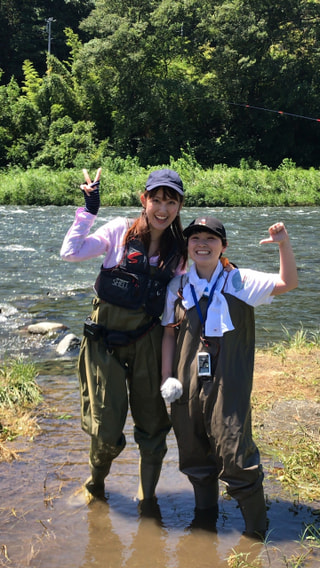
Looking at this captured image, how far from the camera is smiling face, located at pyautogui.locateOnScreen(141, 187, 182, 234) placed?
3182mm

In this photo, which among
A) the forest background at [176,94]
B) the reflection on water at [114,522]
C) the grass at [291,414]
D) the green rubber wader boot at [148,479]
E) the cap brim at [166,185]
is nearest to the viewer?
the reflection on water at [114,522]

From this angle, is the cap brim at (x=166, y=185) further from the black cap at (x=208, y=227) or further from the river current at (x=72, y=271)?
the river current at (x=72, y=271)

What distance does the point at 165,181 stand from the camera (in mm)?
3143

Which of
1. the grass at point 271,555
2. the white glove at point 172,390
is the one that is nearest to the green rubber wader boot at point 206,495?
the grass at point 271,555

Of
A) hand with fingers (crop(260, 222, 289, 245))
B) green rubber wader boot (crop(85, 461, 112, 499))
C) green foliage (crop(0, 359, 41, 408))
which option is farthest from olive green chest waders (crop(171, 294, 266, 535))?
green foliage (crop(0, 359, 41, 408))

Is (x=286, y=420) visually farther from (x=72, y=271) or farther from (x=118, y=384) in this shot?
(x=72, y=271)

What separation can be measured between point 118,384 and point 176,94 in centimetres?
3755

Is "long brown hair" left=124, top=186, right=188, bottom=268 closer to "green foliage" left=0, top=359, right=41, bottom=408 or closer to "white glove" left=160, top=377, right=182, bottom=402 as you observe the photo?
"white glove" left=160, top=377, right=182, bottom=402

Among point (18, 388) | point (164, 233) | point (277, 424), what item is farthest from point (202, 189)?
point (164, 233)

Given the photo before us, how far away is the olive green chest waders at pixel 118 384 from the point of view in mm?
3227

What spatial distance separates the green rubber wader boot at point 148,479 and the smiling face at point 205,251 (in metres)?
1.09

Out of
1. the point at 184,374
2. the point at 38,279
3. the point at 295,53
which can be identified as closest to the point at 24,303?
the point at 38,279

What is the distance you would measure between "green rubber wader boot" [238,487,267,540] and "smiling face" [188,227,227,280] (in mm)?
1041

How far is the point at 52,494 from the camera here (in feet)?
11.7
